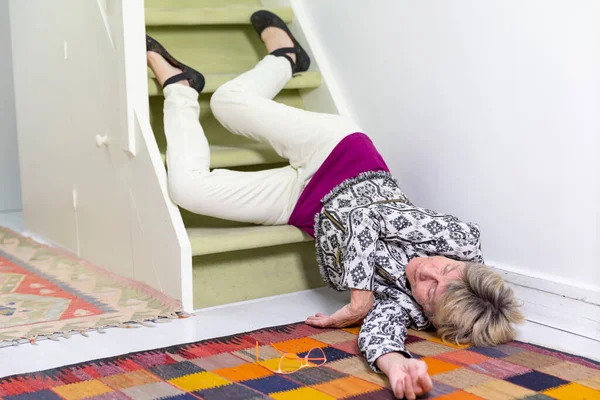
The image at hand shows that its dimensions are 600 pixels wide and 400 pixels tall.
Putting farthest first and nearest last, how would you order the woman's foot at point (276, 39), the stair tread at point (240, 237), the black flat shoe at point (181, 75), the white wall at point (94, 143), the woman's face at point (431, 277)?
the woman's foot at point (276, 39) → the black flat shoe at point (181, 75) → the white wall at point (94, 143) → the stair tread at point (240, 237) → the woman's face at point (431, 277)

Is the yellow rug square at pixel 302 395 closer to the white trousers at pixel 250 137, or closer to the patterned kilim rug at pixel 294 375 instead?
the patterned kilim rug at pixel 294 375

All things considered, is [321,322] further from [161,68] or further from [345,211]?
[161,68]

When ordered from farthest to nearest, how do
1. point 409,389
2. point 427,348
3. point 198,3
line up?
point 198,3, point 427,348, point 409,389

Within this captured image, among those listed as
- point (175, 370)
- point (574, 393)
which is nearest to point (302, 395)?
point (175, 370)

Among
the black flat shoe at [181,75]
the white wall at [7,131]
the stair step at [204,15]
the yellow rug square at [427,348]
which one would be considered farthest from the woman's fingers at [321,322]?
the white wall at [7,131]

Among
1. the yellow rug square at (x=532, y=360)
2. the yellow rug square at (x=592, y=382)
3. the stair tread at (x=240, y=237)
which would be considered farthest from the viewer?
the stair tread at (x=240, y=237)

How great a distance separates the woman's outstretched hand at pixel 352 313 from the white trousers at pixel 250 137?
0.49 m

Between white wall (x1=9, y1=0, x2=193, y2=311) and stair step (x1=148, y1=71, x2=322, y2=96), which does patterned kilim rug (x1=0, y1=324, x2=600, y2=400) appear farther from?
stair step (x1=148, y1=71, x2=322, y2=96)

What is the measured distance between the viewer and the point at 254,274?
2434 millimetres

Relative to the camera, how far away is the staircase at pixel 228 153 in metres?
2.35

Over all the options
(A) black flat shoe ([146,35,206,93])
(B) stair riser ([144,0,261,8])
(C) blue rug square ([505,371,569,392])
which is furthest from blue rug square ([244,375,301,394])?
(B) stair riser ([144,0,261,8])

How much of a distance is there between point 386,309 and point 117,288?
3.25 ft

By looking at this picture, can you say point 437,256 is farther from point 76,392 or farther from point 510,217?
point 76,392

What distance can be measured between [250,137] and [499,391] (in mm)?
1302
